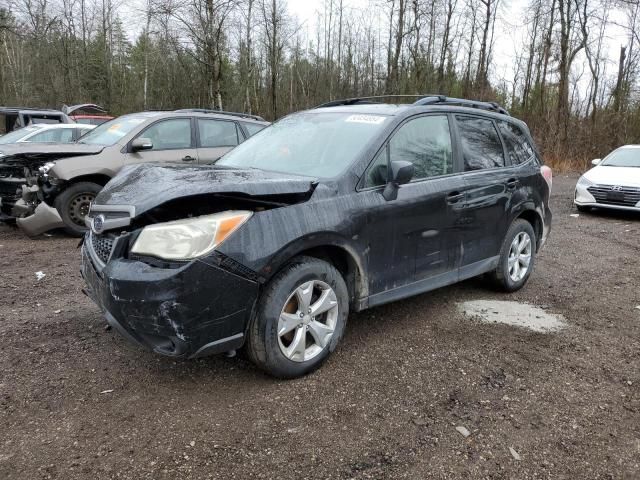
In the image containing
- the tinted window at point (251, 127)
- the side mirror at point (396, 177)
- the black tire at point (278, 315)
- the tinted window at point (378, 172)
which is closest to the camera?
the black tire at point (278, 315)

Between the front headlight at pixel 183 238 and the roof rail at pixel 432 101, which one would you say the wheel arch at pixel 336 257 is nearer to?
the front headlight at pixel 183 238

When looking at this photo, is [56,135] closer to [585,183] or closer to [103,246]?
[103,246]

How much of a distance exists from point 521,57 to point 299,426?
3645 cm

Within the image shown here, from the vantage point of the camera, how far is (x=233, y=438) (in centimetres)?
258

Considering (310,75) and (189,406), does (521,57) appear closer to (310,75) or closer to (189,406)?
(310,75)

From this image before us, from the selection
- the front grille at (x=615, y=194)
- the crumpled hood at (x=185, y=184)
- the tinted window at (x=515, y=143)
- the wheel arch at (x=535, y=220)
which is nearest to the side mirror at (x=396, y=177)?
the crumpled hood at (x=185, y=184)

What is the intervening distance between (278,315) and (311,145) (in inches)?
58.5

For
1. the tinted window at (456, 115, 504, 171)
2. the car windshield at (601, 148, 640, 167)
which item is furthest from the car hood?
the tinted window at (456, 115, 504, 171)

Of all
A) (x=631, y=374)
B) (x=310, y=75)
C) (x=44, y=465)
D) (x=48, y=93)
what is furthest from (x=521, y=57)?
(x=44, y=465)

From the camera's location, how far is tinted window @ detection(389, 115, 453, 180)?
12.3 feet

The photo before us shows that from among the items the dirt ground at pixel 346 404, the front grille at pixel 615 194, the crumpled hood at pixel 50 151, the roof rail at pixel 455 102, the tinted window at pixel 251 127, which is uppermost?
the roof rail at pixel 455 102

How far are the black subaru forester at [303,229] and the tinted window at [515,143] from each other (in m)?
0.11

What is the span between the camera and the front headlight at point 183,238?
104 inches

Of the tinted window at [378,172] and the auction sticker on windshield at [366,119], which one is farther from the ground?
the auction sticker on windshield at [366,119]
